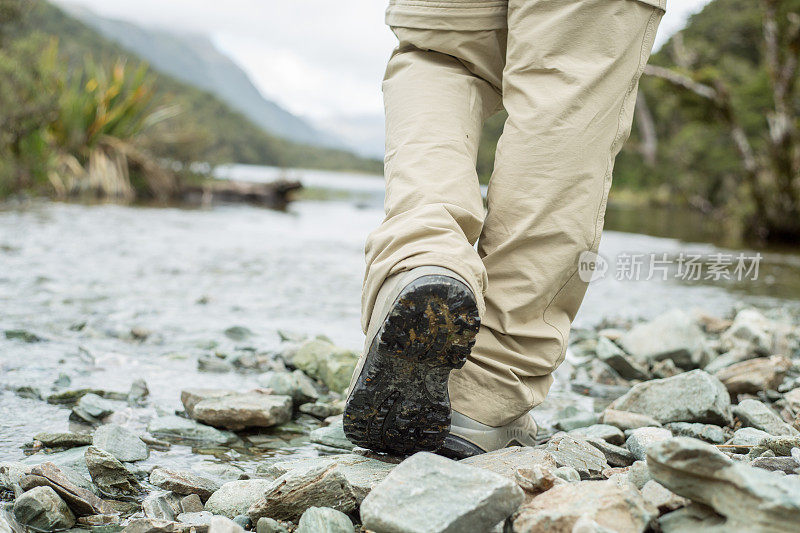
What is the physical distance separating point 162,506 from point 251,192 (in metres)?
10.3

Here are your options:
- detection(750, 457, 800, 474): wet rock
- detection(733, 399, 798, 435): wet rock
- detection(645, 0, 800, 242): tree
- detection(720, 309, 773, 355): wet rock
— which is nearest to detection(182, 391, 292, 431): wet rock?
detection(750, 457, 800, 474): wet rock

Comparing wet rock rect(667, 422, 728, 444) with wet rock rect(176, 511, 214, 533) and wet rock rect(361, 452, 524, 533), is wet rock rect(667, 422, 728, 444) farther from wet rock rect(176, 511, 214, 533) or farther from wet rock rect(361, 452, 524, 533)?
wet rock rect(176, 511, 214, 533)

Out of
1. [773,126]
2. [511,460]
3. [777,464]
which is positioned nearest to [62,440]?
[511,460]

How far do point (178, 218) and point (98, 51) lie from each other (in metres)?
27.2

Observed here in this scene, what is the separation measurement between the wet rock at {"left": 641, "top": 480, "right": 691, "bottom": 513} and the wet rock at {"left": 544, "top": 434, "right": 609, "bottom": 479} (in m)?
0.28

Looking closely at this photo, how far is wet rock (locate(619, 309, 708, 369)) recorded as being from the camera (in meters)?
2.31

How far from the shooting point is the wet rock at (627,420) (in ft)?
5.30

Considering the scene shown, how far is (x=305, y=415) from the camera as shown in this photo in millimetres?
1740

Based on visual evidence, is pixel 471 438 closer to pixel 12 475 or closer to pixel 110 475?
pixel 110 475

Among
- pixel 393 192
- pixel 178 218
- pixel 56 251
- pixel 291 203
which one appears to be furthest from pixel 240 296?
pixel 291 203

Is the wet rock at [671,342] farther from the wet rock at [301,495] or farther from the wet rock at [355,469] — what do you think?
the wet rock at [301,495]

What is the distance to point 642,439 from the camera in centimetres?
140

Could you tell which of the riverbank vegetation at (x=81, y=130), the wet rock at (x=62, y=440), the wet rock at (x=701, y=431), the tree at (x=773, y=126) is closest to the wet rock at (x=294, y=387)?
the wet rock at (x=62, y=440)

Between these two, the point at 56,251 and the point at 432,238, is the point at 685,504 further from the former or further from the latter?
the point at 56,251
